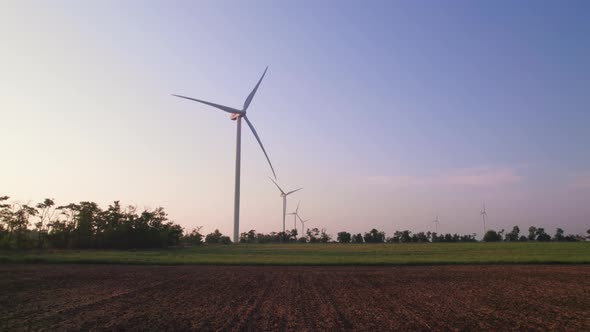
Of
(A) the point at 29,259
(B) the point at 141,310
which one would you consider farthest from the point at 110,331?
(A) the point at 29,259

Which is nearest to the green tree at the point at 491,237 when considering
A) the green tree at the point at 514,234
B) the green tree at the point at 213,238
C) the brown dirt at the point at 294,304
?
the green tree at the point at 514,234

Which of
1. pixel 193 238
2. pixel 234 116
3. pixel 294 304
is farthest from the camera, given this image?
pixel 193 238

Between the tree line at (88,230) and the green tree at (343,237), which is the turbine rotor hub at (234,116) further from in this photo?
the green tree at (343,237)

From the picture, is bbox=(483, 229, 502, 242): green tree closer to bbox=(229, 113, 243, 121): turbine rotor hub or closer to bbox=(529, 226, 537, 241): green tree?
bbox=(529, 226, 537, 241): green tree

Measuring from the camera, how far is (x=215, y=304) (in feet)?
59.7

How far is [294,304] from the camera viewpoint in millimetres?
18172

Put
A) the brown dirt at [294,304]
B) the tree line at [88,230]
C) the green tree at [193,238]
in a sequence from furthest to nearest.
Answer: the green tree at [193,238]
the tree line at [88,230]
the brown dirt at [294,304]

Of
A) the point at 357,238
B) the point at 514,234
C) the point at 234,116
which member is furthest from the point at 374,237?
the point at 234,116

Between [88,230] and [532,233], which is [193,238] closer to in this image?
[88,230]

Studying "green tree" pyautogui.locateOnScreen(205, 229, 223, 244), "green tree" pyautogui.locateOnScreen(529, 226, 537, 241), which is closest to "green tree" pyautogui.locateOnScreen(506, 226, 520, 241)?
"green tree" pyautogui.locateOnScreen(529, 226, 537, 241)

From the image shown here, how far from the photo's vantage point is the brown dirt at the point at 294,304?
13.9 meters

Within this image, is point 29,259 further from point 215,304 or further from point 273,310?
point 273,310

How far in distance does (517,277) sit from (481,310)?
15181 mm

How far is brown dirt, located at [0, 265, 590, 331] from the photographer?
13906 millimetres
